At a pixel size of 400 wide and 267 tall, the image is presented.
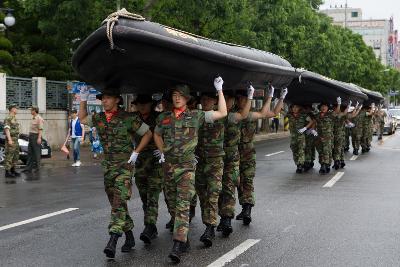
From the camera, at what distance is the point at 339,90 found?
1398 cm

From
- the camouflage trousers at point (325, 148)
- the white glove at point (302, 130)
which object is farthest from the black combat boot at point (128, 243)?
the camouflage trousers at point (325, 148)

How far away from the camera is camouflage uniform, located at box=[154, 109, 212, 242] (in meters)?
6.33

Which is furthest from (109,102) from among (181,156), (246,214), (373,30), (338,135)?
(373,30)

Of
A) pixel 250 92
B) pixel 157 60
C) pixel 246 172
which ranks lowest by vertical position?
pixel 246 172

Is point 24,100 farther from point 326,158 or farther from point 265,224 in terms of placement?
point 265,224

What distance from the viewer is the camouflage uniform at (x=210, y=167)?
7078 mm

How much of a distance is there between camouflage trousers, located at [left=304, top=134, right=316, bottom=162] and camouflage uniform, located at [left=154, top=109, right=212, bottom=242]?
845 cm

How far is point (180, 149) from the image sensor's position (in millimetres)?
6438

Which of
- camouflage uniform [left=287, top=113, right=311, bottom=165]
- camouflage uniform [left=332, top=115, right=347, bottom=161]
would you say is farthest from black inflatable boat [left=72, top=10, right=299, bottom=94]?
camouflage uniform [left=332, top=115, right=347, bottom=161]

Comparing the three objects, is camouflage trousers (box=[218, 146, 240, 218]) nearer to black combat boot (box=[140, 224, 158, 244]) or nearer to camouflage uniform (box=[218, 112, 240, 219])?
camouflage uniform (box=[218, 112, 240, 219])

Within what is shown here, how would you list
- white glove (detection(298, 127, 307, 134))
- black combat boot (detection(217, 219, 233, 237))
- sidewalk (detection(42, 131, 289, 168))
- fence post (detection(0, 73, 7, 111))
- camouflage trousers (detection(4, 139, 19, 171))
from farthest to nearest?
1. fence post (detection(0, 73, 7, 111))
2. sidewalk (detection(42, 131, 289, 168))
3. camouflage trousers (detection(4, 139, 19, 171))
4. white glove (detection(298, 127, 307, 134))
5. black combat boot (detection(217, 219, 233, 237))

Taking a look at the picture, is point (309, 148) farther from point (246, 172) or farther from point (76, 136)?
point (76, 136)

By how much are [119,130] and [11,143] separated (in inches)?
362

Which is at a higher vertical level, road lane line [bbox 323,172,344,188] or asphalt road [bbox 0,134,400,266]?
road lane line [bbox 323,172,344,188]
